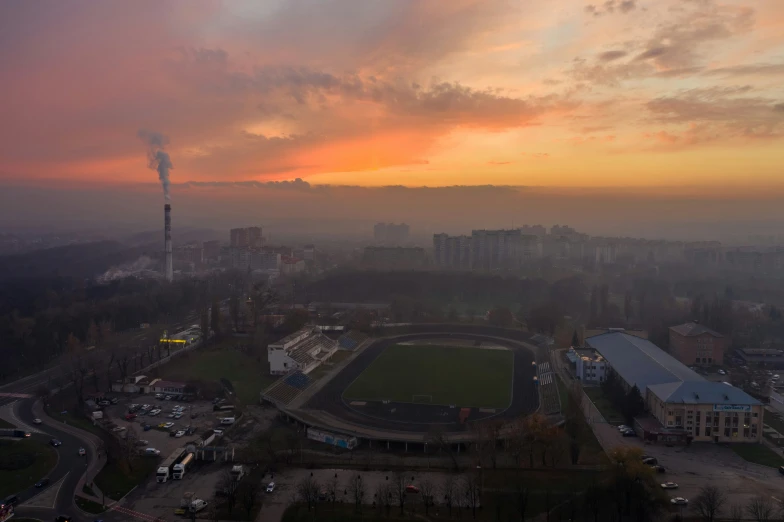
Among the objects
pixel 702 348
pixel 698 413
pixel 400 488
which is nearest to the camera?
pixel 400 488

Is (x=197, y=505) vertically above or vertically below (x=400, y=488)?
below

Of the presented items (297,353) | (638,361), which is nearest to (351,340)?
(297,353)

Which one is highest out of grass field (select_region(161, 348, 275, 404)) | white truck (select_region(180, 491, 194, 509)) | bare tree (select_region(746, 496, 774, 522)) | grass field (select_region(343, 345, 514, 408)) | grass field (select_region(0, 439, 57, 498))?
bare tree (select_region(746, 496, 774, 522))

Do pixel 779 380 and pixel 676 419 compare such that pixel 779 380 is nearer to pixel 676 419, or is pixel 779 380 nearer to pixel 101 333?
pixel 676 419

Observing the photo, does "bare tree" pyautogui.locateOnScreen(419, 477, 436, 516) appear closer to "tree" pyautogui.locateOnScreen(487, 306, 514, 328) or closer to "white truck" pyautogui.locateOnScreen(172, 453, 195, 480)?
"white truck" pyautogui.locateOnScreen(172, 453, 195, 480)

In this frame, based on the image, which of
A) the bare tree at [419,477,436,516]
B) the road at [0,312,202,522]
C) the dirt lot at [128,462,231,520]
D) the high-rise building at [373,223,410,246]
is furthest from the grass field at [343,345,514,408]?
the high-rise building at [373,223,410,246]

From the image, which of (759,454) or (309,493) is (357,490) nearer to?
(309,493)
